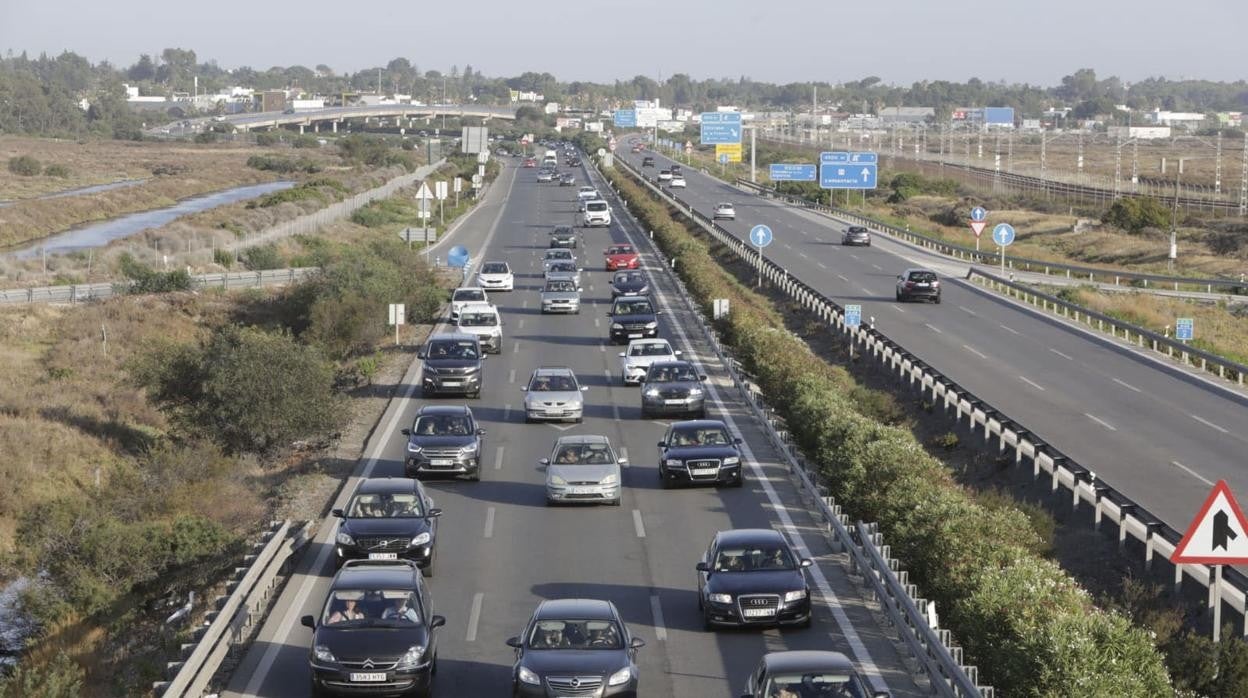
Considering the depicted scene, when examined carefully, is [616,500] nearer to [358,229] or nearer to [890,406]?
[890,406]

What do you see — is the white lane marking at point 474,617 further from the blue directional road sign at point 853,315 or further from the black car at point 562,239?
the black car at point 562,239

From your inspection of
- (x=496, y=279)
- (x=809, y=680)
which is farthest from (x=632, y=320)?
(x=809, y=680)

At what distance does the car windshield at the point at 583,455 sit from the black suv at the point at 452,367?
10568 mm

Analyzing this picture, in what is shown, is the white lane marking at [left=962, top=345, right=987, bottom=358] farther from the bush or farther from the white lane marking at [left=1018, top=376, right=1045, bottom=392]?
the bush

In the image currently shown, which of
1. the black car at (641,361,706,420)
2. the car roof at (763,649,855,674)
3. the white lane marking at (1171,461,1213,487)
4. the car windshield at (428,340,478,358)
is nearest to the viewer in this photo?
the car roof at (763,649,855,674)

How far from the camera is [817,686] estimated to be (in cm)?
1350

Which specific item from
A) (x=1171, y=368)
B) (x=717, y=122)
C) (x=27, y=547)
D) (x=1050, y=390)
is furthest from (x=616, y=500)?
(x=717, y=122)

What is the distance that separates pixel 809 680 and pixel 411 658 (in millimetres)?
4114

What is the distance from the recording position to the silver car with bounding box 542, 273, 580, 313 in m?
53.3

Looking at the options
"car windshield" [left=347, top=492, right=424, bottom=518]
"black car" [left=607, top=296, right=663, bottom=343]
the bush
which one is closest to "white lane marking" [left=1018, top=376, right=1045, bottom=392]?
"black car" [left=607, top=296, right=663, bottom=343]

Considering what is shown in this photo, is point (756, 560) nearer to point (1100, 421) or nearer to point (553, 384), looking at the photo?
point (553, 384)

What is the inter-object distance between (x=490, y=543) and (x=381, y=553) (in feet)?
10.2

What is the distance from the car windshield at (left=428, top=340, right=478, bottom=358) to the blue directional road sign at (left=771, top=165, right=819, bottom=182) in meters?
79.3

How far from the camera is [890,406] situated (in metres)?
37.5
